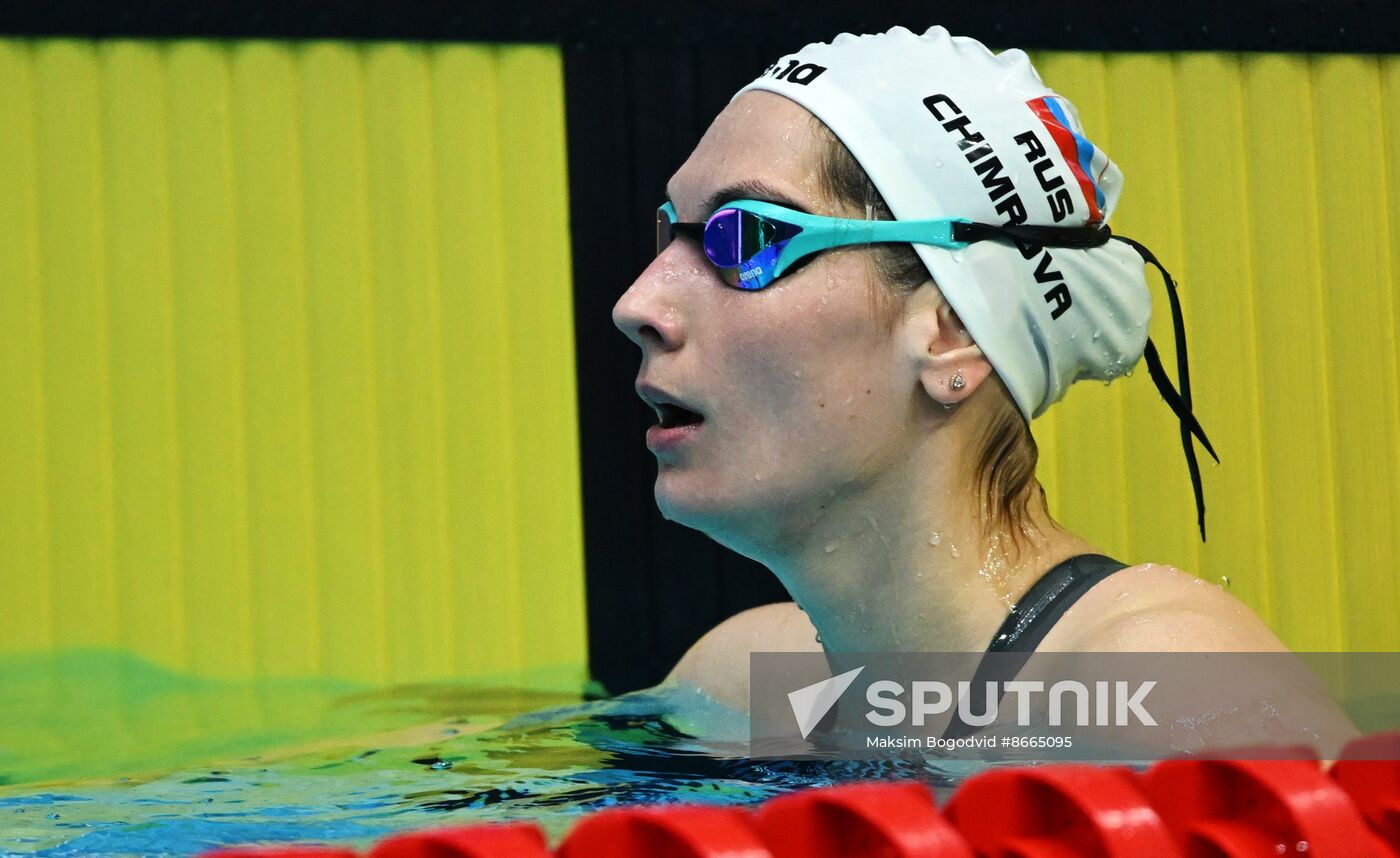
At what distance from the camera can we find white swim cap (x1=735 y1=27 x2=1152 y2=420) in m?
2.10

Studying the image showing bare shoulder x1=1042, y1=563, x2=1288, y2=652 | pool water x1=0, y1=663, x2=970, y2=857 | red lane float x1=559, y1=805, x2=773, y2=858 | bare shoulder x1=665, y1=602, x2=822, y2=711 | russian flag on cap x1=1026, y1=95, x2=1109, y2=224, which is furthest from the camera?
bare shoulder x1=665, y1=602, x2=822, y2=711

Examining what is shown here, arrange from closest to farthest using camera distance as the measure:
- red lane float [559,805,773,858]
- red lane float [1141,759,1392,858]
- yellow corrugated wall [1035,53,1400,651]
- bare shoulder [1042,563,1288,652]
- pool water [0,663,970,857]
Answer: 1. red lane float [559,805,773,858]
2. red lane float [1141,759,1392,858]
3. bare shoulder [1042,563,1288,652]
4. pool water [0,663,970,857]
5. yellow corrugated wall [1035,53,1400,651]

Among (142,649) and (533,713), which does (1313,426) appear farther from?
(142,649)

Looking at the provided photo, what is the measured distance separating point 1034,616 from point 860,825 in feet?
2.01

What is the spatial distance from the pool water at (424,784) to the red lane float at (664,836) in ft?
1.33

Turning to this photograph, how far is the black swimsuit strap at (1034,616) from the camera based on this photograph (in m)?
2.05

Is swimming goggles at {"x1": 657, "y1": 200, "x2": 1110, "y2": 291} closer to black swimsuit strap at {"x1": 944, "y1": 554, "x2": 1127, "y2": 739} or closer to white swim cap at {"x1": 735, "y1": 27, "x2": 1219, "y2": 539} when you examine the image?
white swim cap at {"x1": 735, "y1": 27, "x2": 1219, "y2": 539}

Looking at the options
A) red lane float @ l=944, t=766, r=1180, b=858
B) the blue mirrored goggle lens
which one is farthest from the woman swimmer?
red lane float @ l=944, t=766, r=1180, b=858

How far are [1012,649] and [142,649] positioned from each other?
246 centimetres

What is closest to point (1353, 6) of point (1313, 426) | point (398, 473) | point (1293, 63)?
point (1293, 63)

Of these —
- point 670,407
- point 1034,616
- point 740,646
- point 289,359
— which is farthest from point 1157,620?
point 289,359

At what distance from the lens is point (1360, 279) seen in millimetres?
4223

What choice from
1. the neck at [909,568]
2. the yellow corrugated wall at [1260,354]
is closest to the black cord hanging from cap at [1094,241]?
the neck at [909,568]

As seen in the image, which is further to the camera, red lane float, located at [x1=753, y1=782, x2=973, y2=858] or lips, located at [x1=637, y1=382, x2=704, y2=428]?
lips, located at [x1=637, y1=382, x2=704, y2=428]
